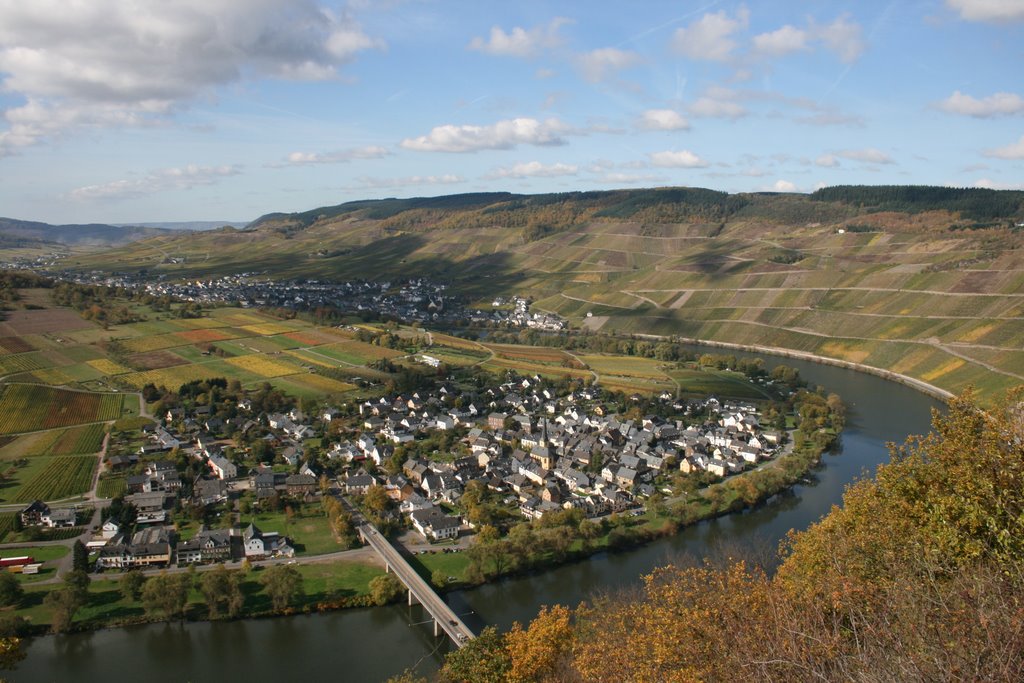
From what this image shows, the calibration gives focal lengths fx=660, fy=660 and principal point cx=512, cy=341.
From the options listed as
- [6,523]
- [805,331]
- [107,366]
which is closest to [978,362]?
[805,331]

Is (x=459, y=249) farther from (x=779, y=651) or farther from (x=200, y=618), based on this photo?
(x=779, y=651)

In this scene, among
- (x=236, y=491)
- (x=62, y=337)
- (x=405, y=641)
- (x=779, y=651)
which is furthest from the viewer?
(x=62, y=337)

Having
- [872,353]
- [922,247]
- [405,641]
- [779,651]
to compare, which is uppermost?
[922,247]

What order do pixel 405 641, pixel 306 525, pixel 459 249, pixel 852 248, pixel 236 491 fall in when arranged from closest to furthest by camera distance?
pixel 405 641 < pixel 306 525 < pixel 236 491 < pixel 852 248 < pixel 459 249

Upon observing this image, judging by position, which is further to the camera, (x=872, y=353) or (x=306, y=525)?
(x=872, y=353)

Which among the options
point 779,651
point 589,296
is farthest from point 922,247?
point 779,651
